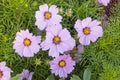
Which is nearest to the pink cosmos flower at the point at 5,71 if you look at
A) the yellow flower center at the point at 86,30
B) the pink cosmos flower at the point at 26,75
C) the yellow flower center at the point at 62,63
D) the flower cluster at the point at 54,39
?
the flower cluster at the point at 54,39

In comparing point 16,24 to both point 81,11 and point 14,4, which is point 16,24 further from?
point 81,11

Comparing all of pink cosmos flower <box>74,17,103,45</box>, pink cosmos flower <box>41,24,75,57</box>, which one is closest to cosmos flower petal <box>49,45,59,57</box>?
pink cosmos flower <box>41,24,75,57</box>

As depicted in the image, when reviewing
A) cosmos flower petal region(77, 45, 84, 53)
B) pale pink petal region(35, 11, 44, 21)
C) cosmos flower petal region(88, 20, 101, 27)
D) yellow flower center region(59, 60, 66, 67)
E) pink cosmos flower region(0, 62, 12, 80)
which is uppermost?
pale pink petal region(35, 11, 44, 21)

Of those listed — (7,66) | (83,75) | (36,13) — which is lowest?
(83,75)

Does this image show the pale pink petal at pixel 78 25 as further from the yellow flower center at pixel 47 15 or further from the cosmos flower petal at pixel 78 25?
the yellow flower center at pixel 47 15

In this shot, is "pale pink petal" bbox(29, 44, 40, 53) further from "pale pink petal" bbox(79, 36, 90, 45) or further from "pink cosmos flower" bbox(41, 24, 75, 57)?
"pale pink petal" bbox(79, 36, 90, 45)

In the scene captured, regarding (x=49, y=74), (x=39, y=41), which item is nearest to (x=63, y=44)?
(x=39, y=41)
